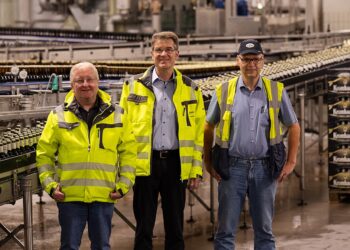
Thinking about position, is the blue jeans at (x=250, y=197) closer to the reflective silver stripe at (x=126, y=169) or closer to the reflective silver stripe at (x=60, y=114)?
the reflective silver stripe at (x=126, y=169)

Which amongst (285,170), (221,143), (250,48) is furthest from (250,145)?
(250,48)

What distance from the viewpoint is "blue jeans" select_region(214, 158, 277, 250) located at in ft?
19.0

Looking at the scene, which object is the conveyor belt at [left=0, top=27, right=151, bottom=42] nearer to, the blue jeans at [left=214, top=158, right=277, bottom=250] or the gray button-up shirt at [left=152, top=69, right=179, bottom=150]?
the gray button-up shirt at [left=152, top=69, right=179, bottom=150]

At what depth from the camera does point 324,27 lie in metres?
20.9

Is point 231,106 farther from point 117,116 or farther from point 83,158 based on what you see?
point 83,158

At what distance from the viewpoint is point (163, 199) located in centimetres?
598

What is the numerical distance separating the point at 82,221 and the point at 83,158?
1.20ft

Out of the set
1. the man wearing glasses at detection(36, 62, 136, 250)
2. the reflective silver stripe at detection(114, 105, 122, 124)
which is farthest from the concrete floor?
the reflective silver stripe at detection(114, 105, 122, 124)

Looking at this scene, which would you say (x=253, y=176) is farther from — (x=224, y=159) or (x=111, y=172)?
(x=111, y=172)

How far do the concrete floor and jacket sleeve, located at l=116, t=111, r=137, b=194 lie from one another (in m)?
2.43

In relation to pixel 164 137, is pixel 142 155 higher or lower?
lower

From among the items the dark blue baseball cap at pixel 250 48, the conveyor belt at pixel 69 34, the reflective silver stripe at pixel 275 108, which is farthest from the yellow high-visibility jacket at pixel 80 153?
the conveyor belt at pixel 69 34

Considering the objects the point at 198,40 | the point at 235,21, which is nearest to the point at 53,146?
the point at 198,40

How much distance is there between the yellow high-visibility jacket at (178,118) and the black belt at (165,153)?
0.06 m
